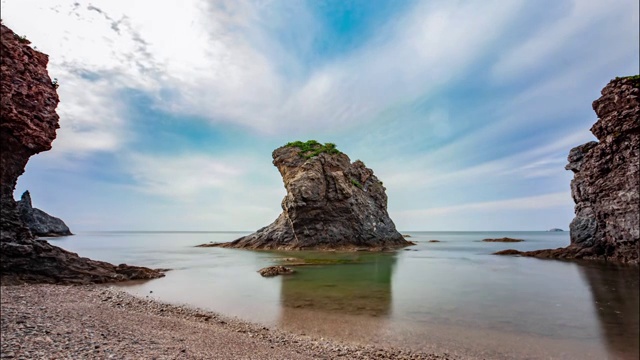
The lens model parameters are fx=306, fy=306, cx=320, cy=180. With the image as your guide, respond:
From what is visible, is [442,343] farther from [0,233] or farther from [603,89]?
[603,89]

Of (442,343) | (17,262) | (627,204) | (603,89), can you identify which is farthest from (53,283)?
(603,89)

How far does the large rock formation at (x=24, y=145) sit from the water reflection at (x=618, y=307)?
2619cm

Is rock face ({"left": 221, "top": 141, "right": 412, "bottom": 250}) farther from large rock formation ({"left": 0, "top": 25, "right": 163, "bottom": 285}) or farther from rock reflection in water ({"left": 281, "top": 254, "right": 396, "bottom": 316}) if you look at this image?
large rock formation ({"left": 0, "top": 25, "right": 163, "bottom": 285})

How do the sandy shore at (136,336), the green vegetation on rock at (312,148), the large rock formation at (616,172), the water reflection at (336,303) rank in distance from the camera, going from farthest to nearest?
1. the green vegetation on rock at (312,148)
2. the large rock formation at (616,172)
3. the water reflection at (336,303)
4. the sandy shore at (136,336)

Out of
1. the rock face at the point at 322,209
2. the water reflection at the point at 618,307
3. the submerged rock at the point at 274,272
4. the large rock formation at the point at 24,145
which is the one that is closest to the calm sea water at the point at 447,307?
the water reflection at the point at 618,307

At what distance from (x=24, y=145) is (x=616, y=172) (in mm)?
49442

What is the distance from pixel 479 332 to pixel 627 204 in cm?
3027

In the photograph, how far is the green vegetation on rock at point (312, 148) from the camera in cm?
6019

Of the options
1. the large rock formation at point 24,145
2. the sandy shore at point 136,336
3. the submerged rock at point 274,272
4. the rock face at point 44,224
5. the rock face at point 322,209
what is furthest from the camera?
the rock face at point 44,224

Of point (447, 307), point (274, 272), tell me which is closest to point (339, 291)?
point (447, 307)

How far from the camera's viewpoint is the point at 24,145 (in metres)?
17.8

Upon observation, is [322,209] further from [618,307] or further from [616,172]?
[618,307]

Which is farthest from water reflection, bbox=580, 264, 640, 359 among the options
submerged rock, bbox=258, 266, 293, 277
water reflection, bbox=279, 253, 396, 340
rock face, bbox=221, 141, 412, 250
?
rock face, bbox=221, 141, 412, 250

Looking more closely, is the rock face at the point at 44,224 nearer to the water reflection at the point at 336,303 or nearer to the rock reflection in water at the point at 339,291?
the rock reflection in water at the point at 339,291
